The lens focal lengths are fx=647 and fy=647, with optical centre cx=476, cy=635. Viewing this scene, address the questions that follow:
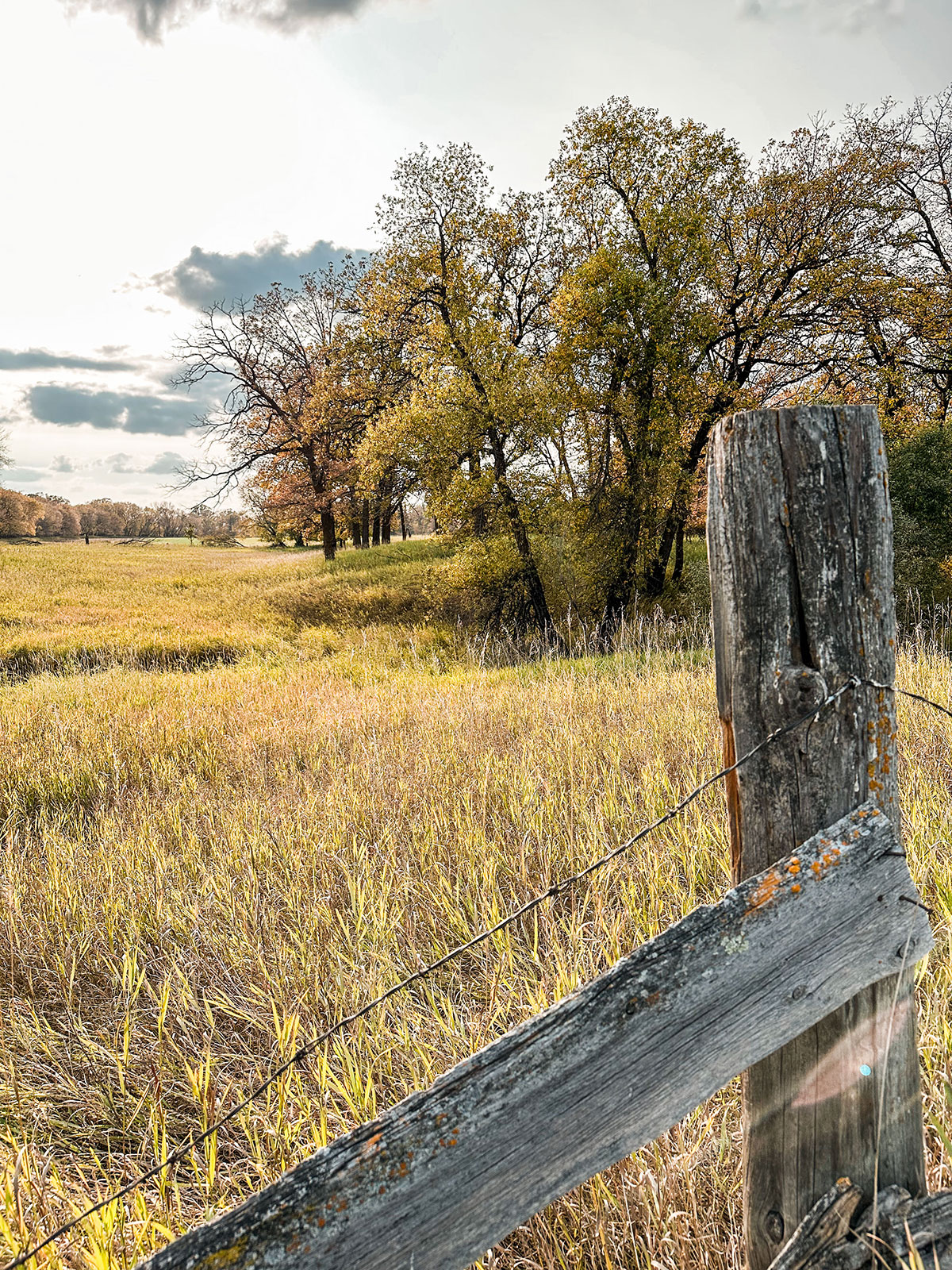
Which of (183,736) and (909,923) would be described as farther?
(183,736)

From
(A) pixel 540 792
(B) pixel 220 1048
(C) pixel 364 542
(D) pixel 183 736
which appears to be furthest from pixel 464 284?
(C) pixel 364 542

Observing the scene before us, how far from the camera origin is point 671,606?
17.5 metres

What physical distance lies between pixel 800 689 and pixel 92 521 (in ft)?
345

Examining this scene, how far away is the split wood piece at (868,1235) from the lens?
1.33 metres

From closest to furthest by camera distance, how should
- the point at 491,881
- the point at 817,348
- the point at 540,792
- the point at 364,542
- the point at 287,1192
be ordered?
the point at 287,1192
the point at 491,881
the point at 540,792
the point at 817,348
the point at 364,542

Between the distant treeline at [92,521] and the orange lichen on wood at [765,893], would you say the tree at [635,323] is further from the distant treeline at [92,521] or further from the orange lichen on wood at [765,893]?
A: the distant treeline at [92,521]

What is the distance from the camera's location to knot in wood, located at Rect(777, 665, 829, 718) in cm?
136

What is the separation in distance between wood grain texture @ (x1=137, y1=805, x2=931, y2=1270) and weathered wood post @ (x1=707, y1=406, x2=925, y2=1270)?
5.1 inches

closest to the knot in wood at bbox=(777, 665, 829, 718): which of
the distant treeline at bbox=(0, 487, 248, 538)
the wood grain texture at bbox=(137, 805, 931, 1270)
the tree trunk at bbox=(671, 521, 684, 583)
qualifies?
the wood grain texture at bbox=(137, 805, 931, 1270)

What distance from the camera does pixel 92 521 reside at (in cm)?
9000

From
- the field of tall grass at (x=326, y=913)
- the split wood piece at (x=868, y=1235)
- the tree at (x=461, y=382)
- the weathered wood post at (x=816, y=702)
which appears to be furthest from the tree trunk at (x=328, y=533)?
the split wood piece at (x=868, y=1235)

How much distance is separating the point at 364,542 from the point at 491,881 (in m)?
35.4

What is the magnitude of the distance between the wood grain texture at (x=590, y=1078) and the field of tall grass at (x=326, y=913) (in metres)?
0.84

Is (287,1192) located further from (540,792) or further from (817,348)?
(817,348)
